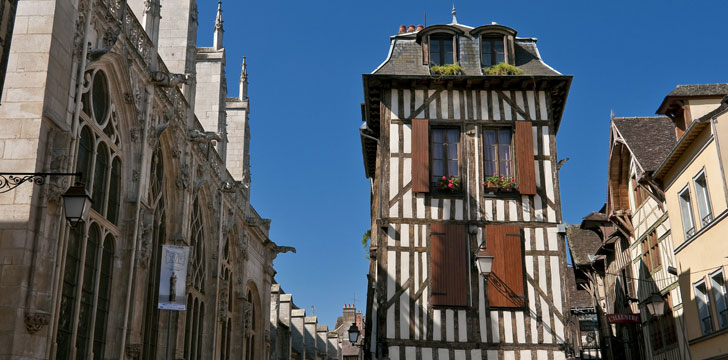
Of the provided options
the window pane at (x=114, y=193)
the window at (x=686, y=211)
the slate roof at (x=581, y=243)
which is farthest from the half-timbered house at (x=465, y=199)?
the slate roof at (x=581, y=243)

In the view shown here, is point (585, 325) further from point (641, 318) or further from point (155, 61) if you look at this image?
point (155, 61)

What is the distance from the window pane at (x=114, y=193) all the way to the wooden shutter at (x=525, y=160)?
8017 millimetres

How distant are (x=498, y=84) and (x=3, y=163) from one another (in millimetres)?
10283

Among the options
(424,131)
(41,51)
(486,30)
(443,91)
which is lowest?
(41,51)

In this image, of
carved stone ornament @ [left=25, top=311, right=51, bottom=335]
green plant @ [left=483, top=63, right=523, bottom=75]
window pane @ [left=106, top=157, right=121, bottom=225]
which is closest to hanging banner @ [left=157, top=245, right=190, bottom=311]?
window pane @ [left=106, top=157, right=121, bottom=225]

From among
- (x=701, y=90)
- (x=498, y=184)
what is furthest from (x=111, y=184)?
(x=701, y=90)

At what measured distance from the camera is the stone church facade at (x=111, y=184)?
9102mm

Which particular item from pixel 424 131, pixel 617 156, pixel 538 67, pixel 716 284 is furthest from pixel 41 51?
pixel 617 156

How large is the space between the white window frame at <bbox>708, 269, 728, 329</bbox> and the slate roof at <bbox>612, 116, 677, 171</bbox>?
152 inches

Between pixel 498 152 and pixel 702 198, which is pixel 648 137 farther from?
pixel 498 152

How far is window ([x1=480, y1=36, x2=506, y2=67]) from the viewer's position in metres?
16.3

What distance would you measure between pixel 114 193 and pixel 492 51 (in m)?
8.90

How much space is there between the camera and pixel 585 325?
89.3 feet

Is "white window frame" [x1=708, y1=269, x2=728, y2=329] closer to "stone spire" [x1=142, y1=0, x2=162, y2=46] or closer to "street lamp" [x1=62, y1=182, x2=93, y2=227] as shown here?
"street lamp" [x1=62, y1=182, x2=93, y2=227]
